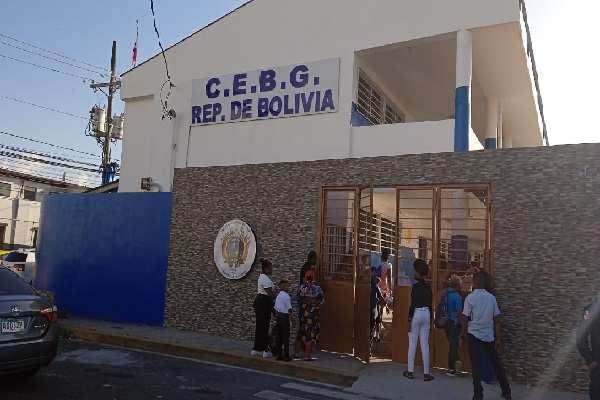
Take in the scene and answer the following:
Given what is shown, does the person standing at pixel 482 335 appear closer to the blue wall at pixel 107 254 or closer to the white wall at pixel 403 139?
the white wall at pixel 403 139

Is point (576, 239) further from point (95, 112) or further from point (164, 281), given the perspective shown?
point (95, 112)

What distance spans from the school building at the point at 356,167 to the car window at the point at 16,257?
8.10m

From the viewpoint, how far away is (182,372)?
26.0 ft

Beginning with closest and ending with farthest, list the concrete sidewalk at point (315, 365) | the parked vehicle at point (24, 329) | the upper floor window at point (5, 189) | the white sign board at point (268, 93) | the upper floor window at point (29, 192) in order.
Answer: the parked vehicle at point (24, 329) < the concrete sidewalk at point (315, 365) < the white sign board at point (268, 93) < the upper floor window at point (5, 189) < the upper floor window at point (29, 192)

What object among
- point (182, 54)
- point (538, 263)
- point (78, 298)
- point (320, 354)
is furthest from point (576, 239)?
point (78, 298)

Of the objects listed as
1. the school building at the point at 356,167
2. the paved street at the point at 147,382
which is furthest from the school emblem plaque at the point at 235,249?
the paved street at the point at 147,382

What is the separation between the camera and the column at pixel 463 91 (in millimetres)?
10289

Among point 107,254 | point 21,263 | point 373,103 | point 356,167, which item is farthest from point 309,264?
point 21,263

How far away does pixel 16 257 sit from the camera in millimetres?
19844

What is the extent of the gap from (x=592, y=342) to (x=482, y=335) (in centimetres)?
141

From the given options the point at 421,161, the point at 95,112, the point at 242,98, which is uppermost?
the point at 95,112

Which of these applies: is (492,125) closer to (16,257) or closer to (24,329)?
(24,329)

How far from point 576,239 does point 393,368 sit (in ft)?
11.2

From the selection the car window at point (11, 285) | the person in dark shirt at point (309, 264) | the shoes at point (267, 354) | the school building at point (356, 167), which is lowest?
the shoes at point (267, 354)
